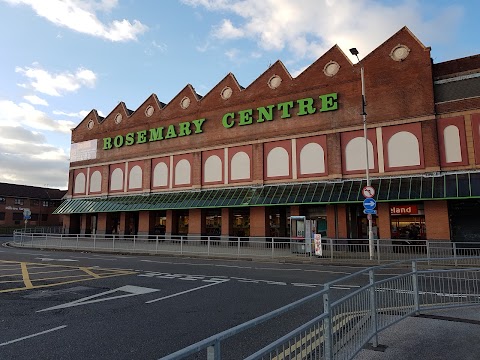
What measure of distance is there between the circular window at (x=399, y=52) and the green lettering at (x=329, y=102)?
A: 4769 millimetres

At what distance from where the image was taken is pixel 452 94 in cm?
2298

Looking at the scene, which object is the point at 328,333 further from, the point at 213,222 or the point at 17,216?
the point at 17,216

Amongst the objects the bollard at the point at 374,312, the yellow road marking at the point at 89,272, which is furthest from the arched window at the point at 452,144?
the yellow road marking at the point at 89,272

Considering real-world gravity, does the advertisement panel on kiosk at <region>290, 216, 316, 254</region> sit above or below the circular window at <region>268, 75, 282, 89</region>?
below

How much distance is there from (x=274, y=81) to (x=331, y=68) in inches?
198

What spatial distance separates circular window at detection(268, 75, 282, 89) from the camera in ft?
97.8

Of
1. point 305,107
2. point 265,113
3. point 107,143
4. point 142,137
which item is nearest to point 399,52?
point 305,107

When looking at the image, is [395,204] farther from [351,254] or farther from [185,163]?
[185,163]

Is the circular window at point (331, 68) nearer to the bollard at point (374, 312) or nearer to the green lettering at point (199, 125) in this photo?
the green lettering at point (199, 125)

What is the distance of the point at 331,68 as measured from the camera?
90.4 feet

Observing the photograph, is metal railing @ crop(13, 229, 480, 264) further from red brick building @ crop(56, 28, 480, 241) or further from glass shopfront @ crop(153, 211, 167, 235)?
glass shopfront @ crop(153, 211, 167, 235)

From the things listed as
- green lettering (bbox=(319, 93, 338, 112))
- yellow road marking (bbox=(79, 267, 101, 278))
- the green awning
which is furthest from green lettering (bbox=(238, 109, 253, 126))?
yellow road marking (bbox=(79, 267, 101, 278))

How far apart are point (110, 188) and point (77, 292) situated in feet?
97.2

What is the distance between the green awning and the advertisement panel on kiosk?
3147 millimetres
